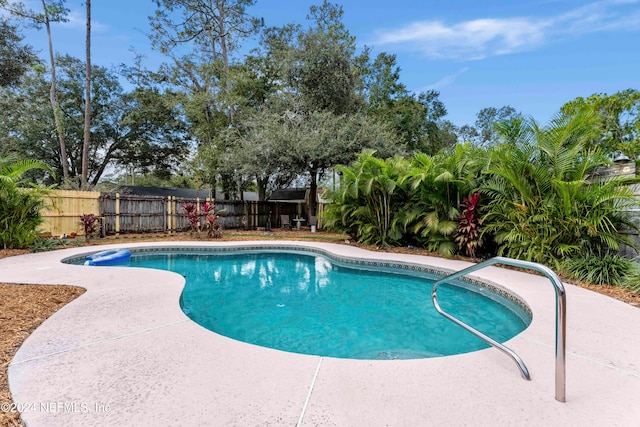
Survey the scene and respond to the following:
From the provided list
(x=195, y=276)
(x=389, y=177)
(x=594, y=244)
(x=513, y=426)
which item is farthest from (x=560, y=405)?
(x=389, y=177)

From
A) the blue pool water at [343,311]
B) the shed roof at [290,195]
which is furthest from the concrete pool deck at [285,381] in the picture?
the shed roof at [290,195]

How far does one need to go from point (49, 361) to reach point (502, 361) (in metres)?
3.39

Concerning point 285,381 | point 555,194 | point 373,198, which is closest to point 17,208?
point 285,381

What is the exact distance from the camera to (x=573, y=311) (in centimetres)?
348

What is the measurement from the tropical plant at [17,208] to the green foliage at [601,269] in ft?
36.3

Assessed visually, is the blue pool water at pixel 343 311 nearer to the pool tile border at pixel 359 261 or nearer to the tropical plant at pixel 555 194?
the pool tile border at pixel 359 261

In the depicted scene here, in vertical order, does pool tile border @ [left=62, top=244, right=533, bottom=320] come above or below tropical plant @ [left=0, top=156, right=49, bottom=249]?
below

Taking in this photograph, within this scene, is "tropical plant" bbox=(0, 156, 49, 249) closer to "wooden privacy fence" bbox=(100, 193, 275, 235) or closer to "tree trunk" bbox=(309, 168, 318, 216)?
"wooden privacy fence" bbox=(100, 193, 275, 235)

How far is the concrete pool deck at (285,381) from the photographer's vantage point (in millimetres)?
1677

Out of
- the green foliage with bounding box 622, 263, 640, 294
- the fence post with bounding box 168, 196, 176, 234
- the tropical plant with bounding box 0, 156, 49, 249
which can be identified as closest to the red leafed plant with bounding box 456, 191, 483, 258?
the green foliage with bounding box 622, 263, 640, 294

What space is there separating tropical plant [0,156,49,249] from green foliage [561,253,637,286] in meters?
11.1

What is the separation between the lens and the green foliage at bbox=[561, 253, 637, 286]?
15.3ft

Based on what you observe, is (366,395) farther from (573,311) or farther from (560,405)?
(573,311)

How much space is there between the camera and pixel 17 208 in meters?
7.13
